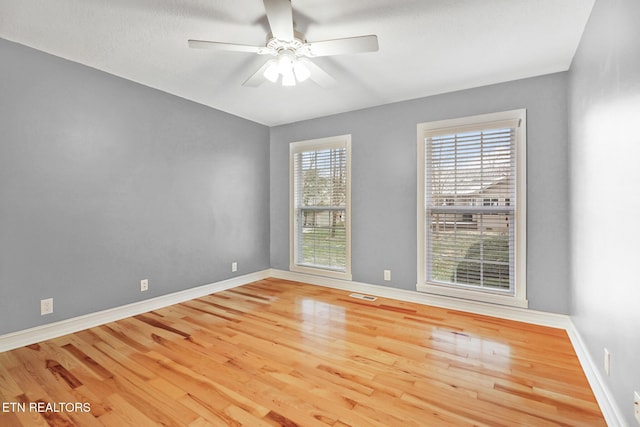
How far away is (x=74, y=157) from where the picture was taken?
9.00 ft

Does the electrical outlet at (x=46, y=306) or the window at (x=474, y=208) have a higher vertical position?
the window at (x=474, y=208)

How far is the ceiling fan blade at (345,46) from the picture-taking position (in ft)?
6.52

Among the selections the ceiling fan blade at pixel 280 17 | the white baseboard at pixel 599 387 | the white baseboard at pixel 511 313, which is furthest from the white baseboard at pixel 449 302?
the ceiling fan blade at pixel 280 17

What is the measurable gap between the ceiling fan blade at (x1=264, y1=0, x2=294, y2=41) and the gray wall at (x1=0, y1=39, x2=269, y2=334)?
83.0 inches

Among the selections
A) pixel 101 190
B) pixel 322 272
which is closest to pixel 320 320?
pixel 322 272

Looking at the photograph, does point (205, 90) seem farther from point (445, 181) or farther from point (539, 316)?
point (539, 316)

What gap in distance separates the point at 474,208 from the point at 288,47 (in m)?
2.55

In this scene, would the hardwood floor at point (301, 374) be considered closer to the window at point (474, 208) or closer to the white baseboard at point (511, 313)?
the white baseboard at point (511, 313)

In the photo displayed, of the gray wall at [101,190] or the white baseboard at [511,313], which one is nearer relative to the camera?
the white baseboard at [511,313]

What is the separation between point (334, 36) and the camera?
2.35m

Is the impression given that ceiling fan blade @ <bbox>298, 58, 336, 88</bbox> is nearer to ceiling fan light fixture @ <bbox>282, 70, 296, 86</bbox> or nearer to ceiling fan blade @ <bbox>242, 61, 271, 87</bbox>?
ceiling fan light fixture @ <bbox>282, 70, 296, 86</bbox>

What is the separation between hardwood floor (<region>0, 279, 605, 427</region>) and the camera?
66.0 inches

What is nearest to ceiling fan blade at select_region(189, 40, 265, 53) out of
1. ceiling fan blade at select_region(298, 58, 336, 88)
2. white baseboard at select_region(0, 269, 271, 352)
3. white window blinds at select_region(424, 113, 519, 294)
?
ceiling fan blade at select_region(298, 58, 336, 88)

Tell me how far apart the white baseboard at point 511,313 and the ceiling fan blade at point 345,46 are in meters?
2.53
